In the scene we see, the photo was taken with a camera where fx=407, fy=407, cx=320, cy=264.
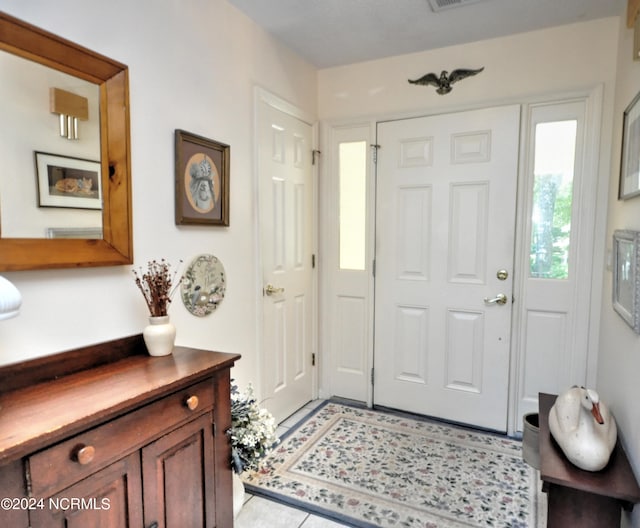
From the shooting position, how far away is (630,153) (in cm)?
174

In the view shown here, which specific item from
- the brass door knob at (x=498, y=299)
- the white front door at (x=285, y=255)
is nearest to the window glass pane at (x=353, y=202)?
the white front door at (x=285, y=255)

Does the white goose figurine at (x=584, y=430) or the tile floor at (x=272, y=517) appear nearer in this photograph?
the white goose figurine at (x=584, y=430)

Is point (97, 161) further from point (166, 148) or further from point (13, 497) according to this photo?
point (13, 497)

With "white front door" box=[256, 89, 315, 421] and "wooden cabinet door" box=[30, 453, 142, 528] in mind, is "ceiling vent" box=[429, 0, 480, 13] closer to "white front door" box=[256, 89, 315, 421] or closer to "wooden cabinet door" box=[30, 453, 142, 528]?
"white front door" box=[256, 89, 315, 421]

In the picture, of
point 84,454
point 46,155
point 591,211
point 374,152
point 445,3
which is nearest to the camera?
point 84,454

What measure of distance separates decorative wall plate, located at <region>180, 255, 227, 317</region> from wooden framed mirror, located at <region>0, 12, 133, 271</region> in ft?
1.24

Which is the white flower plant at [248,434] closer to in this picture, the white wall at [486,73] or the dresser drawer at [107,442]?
the dresser drawer at [107,442]

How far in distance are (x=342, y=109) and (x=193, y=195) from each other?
150 cm

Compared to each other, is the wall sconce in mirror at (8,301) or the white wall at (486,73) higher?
the white wall at (486,73)

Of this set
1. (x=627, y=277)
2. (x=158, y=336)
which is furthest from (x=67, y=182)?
(x=627, y=277)

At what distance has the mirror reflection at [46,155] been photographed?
118 centimetres

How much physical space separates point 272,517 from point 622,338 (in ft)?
5.52

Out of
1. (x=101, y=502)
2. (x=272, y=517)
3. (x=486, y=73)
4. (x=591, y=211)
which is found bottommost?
(x=272, y=517)

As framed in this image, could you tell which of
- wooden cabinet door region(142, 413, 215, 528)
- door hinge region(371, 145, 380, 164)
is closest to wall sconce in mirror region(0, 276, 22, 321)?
wooden cabinet door region(142, 413, 215, 528)
